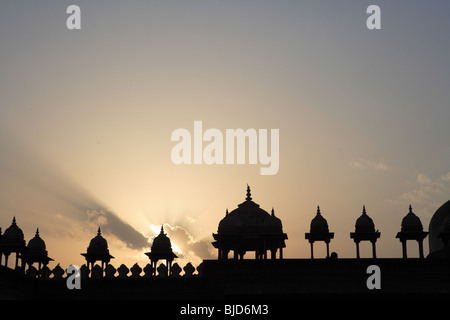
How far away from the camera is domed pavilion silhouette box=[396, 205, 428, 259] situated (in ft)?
144

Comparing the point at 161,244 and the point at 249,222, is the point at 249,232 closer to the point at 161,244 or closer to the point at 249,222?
the point at 249,222

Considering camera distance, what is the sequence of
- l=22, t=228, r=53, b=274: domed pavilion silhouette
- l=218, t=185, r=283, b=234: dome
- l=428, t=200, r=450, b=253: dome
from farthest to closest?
l=428, t=200, r=450, b=253: dome
l=22, t=228, r=53, b=274: domed pavilion silhouette
l=218, t=185, r=283, b=234: dome

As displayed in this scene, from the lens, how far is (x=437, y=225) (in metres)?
52.6

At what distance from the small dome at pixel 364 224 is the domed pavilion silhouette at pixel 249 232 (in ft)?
15.2

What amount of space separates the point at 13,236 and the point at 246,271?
1568 centimetres

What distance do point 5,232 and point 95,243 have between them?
5.88 metres

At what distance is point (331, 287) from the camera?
40.3 metres

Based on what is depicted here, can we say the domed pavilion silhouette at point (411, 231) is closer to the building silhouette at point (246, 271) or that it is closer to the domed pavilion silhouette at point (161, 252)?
the building silhouette at point (246, 271)

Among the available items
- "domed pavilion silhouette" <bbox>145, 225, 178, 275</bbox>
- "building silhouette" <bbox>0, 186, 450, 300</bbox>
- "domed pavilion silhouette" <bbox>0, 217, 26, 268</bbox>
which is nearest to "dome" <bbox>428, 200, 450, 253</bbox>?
"building silhouette" <bbox>0, 186, 450, 300</bbox>

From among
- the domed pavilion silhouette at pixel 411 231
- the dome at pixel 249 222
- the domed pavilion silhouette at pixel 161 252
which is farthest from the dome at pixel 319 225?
the domed pavilion silhouette at pixel 161 252

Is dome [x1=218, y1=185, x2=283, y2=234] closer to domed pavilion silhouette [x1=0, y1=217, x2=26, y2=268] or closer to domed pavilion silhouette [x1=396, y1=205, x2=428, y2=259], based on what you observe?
domed pavilion silhouette [x1=396, y1=205, x2=428, y2=259]
